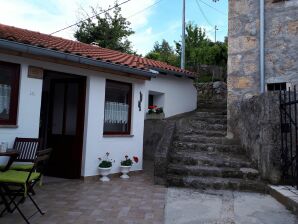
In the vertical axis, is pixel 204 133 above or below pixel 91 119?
below

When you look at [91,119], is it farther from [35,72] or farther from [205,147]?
[205,147]

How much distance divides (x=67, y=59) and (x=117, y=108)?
2.02 meters

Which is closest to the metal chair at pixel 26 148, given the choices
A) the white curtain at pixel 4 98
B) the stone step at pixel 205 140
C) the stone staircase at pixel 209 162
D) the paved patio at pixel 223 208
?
the white curtain at pixel 4 98

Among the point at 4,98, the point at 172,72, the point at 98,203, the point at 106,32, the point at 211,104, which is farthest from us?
the point at 106,32

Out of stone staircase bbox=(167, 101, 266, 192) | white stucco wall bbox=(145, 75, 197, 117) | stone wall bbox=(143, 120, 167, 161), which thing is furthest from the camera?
white stucco wall bbox=(145, 75, 197, 117)

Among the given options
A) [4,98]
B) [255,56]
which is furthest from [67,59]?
[255,56]

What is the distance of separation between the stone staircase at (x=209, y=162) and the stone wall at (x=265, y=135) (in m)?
0.27

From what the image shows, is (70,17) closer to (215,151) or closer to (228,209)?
(215,151)

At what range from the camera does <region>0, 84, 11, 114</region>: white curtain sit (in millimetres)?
5547

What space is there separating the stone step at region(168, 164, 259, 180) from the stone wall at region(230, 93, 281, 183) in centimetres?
23

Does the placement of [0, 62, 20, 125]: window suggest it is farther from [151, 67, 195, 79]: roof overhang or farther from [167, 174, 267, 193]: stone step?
[151, 67, 195, 79]: roof overhang

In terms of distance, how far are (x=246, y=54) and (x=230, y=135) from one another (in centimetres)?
229

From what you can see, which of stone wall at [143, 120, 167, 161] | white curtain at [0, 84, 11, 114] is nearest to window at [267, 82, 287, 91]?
stone wall at [143, 120, 167, 161]

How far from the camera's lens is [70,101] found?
7387 mm
